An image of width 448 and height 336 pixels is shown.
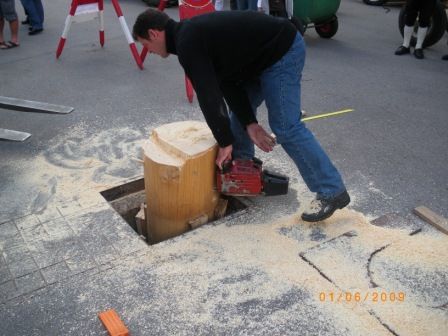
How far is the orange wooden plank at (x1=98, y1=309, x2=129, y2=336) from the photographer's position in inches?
84.6

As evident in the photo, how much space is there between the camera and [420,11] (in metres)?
6.30

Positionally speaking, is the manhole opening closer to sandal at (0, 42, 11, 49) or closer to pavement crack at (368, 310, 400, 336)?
pavement crack at (368, 310, 400, 336)

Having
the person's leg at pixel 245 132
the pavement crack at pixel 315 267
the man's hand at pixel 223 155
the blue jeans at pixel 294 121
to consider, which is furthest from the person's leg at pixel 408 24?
the pavement crack at pixel 315 267

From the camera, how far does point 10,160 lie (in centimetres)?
385

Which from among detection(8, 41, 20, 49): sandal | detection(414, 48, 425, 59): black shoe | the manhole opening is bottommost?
the manhole opening

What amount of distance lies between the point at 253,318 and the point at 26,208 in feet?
6.00

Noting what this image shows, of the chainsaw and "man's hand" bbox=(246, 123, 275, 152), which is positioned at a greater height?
"man's hand" bbox=(246, 123, 275, 152)

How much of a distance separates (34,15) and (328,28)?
4.88 meters

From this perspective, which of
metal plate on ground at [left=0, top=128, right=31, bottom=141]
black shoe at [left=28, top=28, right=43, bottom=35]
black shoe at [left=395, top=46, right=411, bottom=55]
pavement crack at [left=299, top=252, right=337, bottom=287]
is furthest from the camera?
black shoe at [left=28, top=28, right=43, bottom=35]

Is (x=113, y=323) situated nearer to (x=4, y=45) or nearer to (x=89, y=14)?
(x=89, y=14)

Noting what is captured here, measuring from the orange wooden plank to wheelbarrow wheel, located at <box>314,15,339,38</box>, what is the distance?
618 cm

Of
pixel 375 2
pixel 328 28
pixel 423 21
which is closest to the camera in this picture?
pixel 423 21

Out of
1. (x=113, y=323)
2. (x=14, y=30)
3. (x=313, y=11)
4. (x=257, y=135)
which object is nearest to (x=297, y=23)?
(x=313, y=11)
